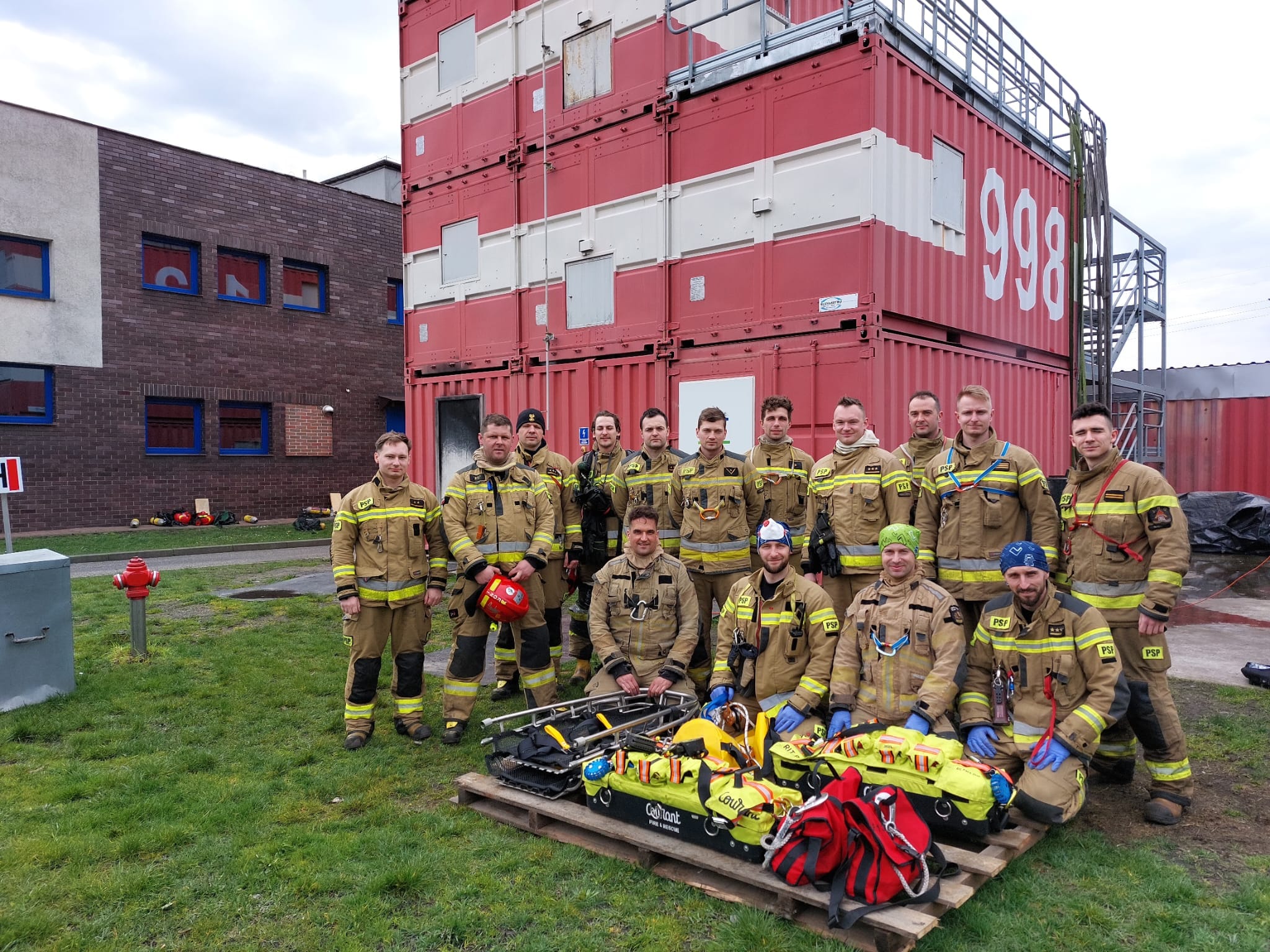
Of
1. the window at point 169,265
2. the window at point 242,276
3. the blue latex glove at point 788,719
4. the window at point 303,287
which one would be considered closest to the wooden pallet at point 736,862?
the blue latex glove at point 788,719

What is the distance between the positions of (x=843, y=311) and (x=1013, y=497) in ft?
9.19

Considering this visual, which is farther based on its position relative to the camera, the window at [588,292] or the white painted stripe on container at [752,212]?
the window at [588,292]

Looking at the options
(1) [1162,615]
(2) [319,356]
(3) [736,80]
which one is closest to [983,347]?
(3) [736,80]

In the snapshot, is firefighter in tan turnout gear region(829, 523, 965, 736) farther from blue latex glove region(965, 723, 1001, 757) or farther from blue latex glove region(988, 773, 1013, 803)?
blue latex glove region(988, 773, 1013, 803)

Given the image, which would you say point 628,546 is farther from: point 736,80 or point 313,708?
point 736,80

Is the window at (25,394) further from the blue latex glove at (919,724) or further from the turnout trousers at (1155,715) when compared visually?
the turnout trousers at (1155,715)

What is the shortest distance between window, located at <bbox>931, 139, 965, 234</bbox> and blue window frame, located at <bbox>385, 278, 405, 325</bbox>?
16933mm

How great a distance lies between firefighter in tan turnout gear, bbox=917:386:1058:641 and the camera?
4.55 meters

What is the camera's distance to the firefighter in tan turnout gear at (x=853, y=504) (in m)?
5.16

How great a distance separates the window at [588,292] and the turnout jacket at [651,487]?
259cm

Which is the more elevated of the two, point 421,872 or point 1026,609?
point 1026,609

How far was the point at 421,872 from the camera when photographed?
352 cm

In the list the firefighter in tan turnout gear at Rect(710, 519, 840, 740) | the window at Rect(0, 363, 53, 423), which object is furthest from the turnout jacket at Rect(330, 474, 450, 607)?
the window at Rect(0, 363, 53, 423)

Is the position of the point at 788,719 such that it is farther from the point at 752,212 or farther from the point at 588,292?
the point at 588,292
